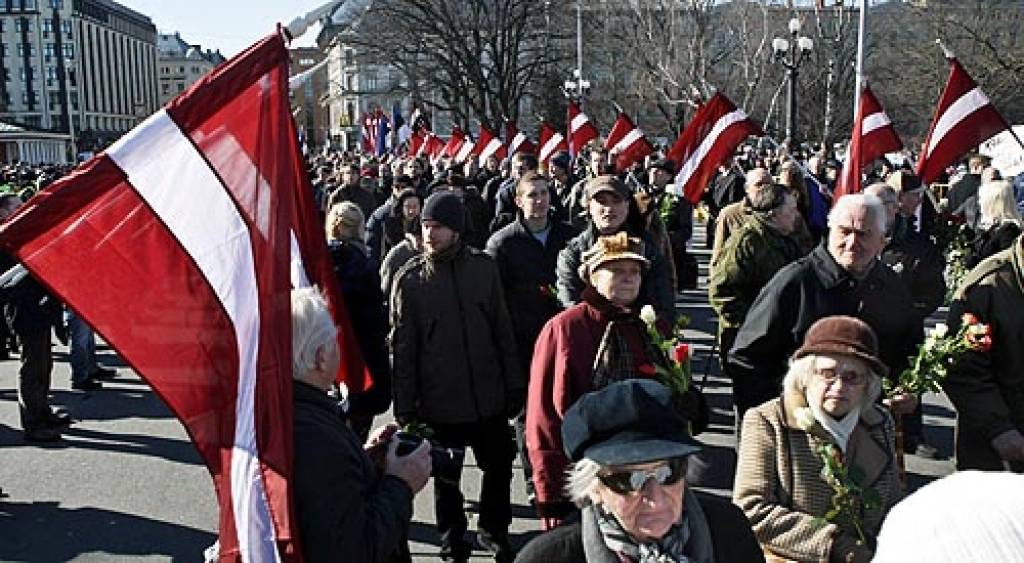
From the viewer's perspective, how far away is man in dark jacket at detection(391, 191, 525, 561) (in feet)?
16.6

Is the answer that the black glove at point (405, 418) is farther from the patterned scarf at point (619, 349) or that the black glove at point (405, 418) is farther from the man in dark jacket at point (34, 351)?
the man in dark jacket at point (34, 351)

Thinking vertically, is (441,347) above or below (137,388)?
above

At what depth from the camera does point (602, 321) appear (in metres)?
4.05

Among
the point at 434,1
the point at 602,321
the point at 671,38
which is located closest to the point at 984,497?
the point at 602,321

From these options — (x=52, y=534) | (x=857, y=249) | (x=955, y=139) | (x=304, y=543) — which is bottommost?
(x=52, y=534)

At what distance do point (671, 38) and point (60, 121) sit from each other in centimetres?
9578

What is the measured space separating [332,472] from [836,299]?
2.61m

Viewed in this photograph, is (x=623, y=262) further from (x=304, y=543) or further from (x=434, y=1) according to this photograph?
(x=434, y=1)

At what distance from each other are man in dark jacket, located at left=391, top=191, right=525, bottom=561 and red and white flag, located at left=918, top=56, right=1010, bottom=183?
13.0 feet

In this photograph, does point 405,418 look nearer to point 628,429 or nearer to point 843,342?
point 843,342

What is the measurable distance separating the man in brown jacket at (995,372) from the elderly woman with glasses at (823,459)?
1007 millimetres

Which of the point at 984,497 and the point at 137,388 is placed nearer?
the point at 984,497

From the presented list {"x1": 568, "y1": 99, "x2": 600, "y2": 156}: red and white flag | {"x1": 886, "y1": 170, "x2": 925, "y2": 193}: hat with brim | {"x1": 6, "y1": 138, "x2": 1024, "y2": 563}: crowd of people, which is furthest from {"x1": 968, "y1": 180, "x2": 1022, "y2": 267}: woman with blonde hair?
{"x1": 568, "y1": 99, "x2": 600, "y2": 156}: red and white flag

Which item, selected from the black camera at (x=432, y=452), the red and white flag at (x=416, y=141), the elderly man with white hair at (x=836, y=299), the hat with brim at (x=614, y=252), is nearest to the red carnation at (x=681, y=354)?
the hat with brim at (x=614, y=252)
